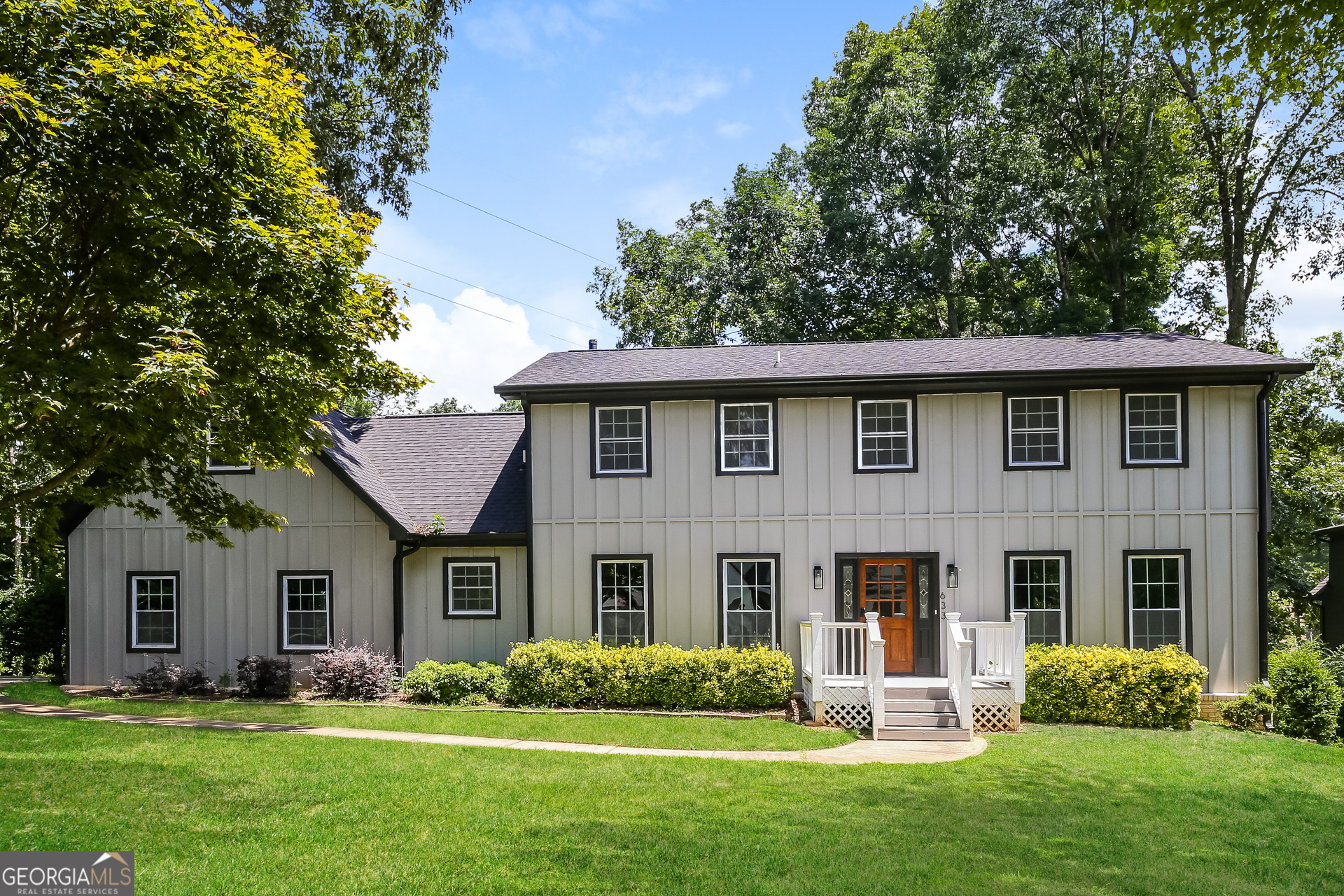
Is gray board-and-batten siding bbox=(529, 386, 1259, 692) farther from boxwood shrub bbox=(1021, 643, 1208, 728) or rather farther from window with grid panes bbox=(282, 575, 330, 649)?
window with grid panes bbox=(282, 575, 330, 649)

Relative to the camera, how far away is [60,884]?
5.86 metres

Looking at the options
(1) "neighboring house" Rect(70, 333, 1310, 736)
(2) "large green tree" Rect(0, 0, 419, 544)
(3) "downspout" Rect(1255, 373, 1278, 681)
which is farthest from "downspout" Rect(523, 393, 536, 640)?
(3) "downspout" Rect(1255, 373, 1278, 681)

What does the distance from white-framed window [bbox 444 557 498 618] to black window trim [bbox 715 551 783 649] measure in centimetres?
396

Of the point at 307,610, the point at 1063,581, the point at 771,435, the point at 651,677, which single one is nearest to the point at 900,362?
the point at 771,435

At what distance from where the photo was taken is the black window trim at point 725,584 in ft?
46.3

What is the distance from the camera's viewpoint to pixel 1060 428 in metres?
13.9

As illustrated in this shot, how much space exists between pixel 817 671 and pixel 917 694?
1.72 metres

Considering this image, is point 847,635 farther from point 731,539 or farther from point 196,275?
point 196,275

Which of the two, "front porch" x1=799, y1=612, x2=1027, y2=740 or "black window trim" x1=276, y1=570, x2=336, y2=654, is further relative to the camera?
"black window trim" x1=276, y1=570, x2=336, y2=654

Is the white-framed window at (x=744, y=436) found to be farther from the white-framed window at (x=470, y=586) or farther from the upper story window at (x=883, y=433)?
the white-framed window at (x=470, y=586)

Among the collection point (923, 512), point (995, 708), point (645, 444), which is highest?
point (645, 444)

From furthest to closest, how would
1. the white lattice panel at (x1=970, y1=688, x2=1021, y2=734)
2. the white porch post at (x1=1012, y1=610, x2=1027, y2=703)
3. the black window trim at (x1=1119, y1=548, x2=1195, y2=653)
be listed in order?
the black window trim at (x1=1119, y1=548, x2=1195, y2=653), the white lattice panel at (x1=970, y1=688, x2=1021, y2=734), the white porch post at (x1=1012, y1=610, x2=1027, y2=703)

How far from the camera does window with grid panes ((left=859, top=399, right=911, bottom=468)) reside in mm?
14180

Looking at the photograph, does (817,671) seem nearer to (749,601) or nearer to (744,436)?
(749,601)
